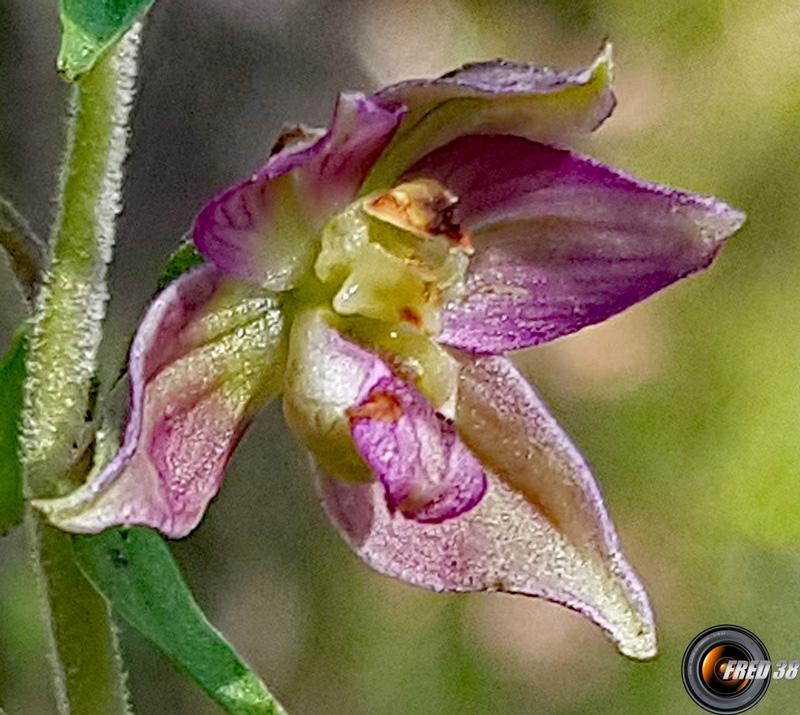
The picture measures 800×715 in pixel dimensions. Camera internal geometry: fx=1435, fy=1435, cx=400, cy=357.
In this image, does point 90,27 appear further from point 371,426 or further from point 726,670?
point 726,670

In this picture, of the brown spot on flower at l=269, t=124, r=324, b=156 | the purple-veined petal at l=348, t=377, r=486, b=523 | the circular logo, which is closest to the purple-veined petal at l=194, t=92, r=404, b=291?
the brown spot on flower at l=269, t=124, r=324, b=156

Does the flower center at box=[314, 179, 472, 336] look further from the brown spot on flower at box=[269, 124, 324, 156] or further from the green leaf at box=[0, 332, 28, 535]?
the green leaf at box=[0, 332, 28, 535]

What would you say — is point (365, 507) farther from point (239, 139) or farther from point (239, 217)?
point (239, 139)

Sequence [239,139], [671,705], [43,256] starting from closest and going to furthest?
[43,256]
[671,705]
[239,139]

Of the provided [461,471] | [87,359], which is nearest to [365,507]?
[461,471]

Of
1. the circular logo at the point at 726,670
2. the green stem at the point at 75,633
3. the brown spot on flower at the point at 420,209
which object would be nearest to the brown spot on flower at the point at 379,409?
the brown spot on flower at the point at 420,209

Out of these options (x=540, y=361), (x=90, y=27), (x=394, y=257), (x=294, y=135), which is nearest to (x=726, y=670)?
(x=540, y=361)

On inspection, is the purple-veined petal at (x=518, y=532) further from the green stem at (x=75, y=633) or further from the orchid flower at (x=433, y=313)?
the green stem at (x=75, y=633)
